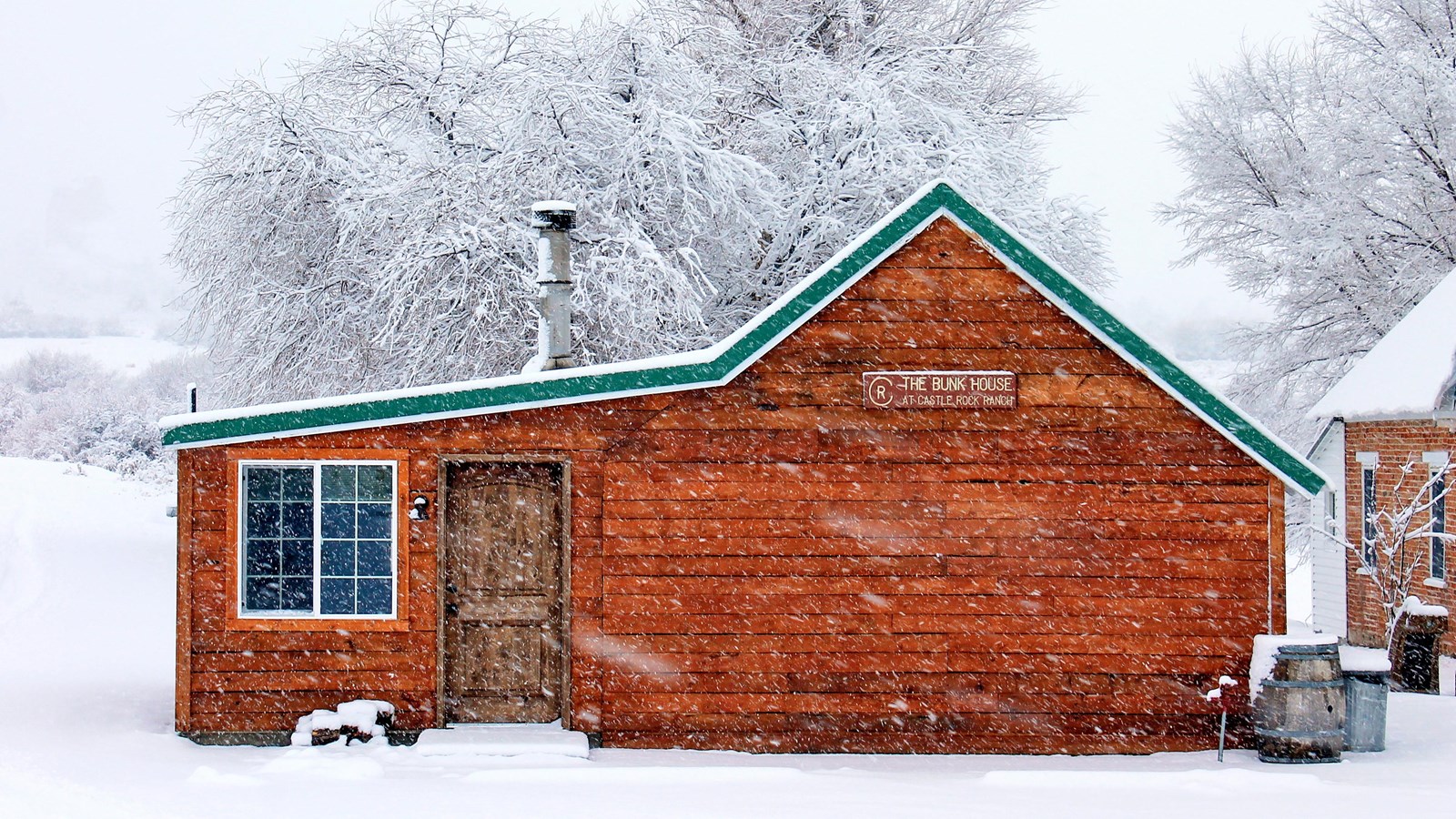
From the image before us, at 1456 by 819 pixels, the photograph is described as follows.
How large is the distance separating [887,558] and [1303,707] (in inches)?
135

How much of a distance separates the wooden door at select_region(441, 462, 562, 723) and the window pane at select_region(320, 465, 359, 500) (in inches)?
30.6

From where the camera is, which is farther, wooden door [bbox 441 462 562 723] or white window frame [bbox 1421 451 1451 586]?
white window frame [bbox 1421 451 1451 586]

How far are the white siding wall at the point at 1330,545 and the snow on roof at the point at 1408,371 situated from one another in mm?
1030

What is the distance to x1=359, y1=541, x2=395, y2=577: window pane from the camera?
10.4m

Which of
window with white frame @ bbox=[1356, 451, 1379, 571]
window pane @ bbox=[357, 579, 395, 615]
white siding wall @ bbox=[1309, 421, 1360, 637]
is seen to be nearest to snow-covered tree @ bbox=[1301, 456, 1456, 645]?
window with white frame @ bbox=[1356, 451, 1379, 571]

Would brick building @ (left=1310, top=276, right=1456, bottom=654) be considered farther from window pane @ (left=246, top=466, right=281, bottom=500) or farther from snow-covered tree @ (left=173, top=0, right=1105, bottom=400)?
window pane @ (left=246, top=466, right=281, bottom=500)

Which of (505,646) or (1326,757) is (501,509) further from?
(1326,757)

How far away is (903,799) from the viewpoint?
9023mm

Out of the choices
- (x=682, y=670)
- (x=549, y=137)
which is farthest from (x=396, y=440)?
(x=549, y=137)

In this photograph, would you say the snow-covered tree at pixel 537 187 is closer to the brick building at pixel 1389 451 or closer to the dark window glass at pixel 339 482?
the brick building at pixel 1389 451

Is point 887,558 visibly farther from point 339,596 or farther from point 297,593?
point 297,593

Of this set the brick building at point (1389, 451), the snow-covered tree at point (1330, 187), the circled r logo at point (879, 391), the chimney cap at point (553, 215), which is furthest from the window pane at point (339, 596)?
the snow-covered tree at point (1330, 187)

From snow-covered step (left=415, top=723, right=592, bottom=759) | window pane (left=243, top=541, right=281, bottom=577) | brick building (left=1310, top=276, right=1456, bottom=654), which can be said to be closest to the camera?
snow-covered step (left=415, top=723, right=592, bottom=759)

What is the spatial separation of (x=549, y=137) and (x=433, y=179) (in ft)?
6.30
